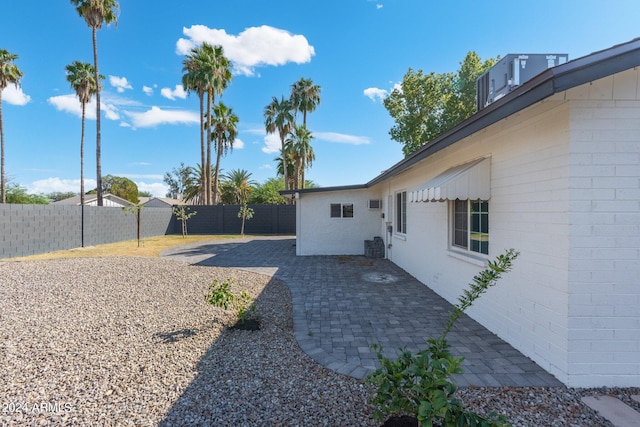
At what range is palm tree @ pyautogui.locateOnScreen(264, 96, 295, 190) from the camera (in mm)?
30625

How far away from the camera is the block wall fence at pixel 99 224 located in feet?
Result: 40.7

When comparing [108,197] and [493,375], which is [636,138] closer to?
[493,375]

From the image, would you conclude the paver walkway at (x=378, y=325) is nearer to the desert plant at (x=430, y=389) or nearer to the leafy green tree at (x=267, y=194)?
the desert plant at (x=430, y=389)

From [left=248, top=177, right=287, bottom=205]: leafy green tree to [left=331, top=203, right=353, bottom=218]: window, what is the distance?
70.7 ft

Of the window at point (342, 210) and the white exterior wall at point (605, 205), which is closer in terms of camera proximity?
the white exterior wall at point (605, 205)

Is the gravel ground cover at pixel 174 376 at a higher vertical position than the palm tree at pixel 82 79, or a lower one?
lower

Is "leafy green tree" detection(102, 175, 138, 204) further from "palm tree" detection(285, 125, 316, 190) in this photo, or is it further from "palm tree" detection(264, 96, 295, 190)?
"palm tree" detection(285, 125, 316, 190)

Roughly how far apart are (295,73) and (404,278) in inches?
1036

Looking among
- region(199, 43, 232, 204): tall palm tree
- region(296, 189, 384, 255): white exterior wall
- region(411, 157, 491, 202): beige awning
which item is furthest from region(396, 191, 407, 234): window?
region(199, 43, 232, 204): tall palm tree

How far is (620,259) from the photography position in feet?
9.94

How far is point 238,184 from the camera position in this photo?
39.1 m

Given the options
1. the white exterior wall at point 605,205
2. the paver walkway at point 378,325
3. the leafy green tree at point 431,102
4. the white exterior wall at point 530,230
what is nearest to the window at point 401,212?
the paver walkway at point 378,325

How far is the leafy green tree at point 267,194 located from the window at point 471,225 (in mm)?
29010

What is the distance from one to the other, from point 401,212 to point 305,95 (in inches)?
910
